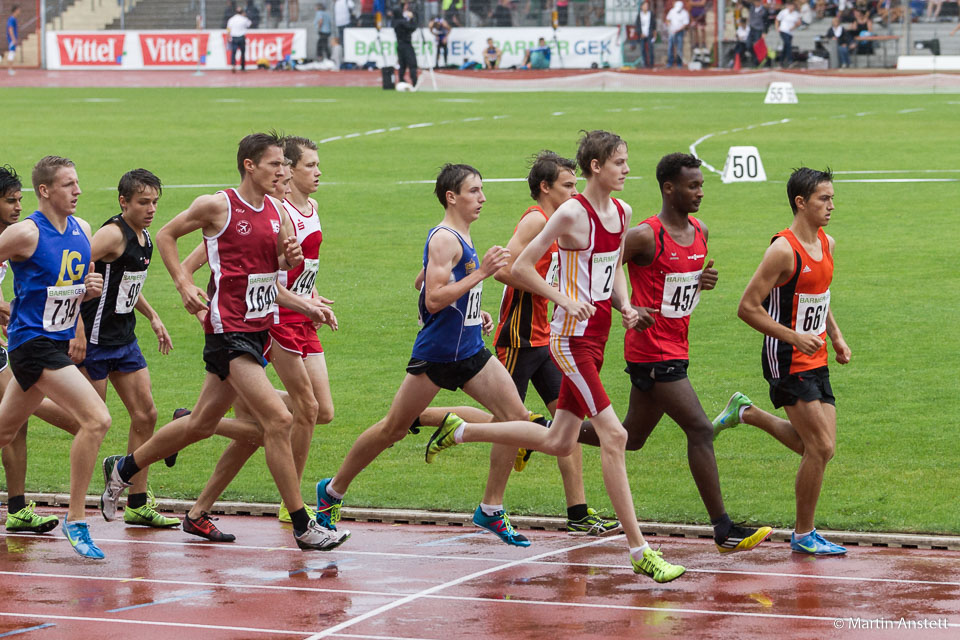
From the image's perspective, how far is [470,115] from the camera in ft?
120

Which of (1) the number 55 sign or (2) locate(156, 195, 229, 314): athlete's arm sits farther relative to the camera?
(1) the number 55 sign

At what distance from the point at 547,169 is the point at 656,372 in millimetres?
1522

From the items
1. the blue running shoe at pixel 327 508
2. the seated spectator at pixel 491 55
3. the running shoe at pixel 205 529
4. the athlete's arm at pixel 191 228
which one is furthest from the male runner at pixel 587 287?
the seated spectator at pixel 491 55

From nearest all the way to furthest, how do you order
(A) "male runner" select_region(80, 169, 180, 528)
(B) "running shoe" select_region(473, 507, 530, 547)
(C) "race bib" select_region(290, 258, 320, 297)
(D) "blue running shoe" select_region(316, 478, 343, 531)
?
(B) "running shoe" select_region(473, 507, 530, 547) → (D) "blue running shoe" select_region(316, 478, 343, 531) → (A) "male runner" select_region(80, 169, 180, 528) → (C) "race bib" select_region(290, 258, 320, 297)

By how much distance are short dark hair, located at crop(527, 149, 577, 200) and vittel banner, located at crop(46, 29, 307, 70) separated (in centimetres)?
4424

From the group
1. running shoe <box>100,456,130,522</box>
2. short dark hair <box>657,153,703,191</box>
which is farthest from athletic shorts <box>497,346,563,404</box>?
running shoe <box>100,456,130,522</box>

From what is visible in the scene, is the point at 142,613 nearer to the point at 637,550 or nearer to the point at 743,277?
the point at 637,550

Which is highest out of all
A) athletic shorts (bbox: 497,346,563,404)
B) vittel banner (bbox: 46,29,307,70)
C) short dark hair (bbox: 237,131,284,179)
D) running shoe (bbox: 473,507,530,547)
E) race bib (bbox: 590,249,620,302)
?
vittel banner (bbox: 46,29,307,70)

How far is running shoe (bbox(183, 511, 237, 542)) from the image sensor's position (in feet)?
29.0

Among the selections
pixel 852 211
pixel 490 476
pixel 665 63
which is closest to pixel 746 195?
pixel 852 211

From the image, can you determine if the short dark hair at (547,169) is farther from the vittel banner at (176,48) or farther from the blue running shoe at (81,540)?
the vittel banner at (176,48)

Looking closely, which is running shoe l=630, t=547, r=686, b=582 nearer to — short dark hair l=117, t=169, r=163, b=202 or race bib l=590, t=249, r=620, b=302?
race bib l=590, t=249, r=620, b=302

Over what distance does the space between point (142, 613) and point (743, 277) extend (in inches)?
475

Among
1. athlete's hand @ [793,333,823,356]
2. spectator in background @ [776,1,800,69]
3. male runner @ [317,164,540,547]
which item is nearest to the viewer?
athlete's hand @ [793,333,823,356]
